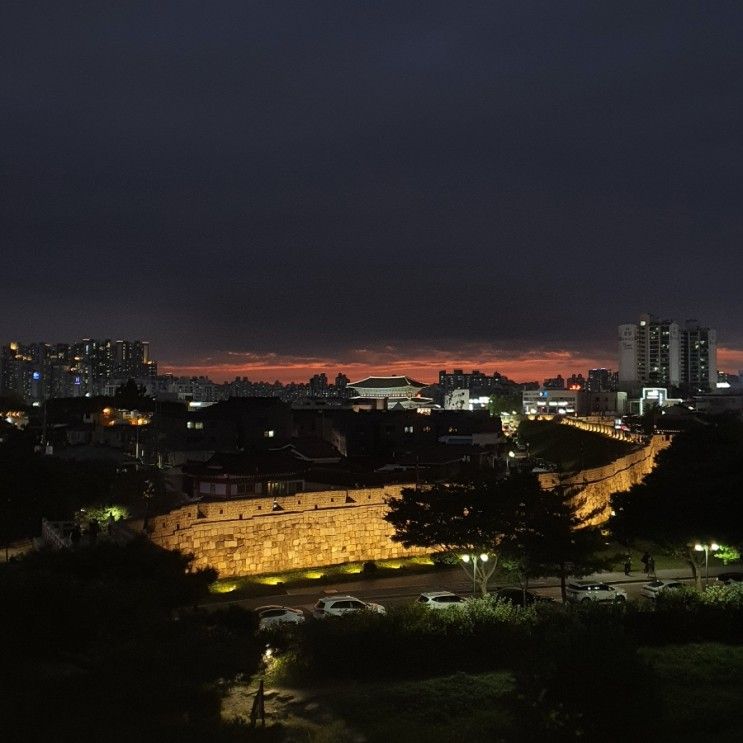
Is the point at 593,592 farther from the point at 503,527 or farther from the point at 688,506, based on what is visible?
the point at 688,506

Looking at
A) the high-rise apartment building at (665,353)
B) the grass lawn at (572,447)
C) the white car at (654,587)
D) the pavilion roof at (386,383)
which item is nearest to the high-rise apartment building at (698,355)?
the high-rise apartment building at (665,353)

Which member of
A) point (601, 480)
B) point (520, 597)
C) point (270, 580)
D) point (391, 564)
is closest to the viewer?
point (520, 597)

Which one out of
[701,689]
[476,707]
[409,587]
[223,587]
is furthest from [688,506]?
[223,587]

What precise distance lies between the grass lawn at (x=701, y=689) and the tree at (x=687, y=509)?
415 centimetres

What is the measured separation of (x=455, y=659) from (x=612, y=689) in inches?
197

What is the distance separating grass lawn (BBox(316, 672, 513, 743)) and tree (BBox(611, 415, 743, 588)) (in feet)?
28.2

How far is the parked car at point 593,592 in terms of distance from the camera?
1848 cm

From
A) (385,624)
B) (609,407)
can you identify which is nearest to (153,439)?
(385,624)

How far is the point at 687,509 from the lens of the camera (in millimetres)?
19906

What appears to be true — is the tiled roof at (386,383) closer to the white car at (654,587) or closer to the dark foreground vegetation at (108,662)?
the white car at (654,587)

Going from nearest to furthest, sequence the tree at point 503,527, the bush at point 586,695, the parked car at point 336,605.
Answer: the bush at point 586,695 < the parked car at point 336,605 < the tree at point 503,527

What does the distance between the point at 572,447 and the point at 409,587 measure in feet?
121

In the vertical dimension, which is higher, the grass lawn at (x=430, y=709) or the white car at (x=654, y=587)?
the grass lawn at (x=430, y=709)

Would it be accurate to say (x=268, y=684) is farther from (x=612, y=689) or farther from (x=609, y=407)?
(x=609, y=407)
